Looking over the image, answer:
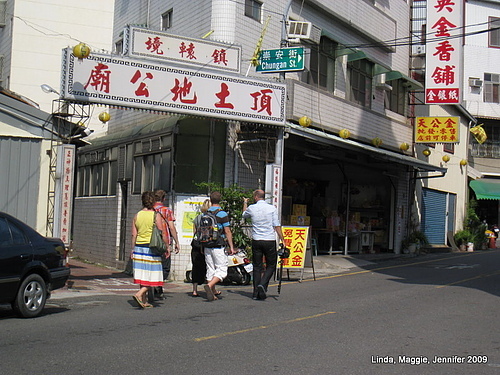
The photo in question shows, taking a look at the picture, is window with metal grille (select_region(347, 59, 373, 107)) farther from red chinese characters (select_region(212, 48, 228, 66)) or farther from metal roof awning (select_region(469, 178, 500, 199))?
metal roof awning (select_region(469, 178, 500, 199))

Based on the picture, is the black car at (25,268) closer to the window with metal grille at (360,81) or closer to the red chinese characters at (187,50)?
the red chinese characters at (187,50)

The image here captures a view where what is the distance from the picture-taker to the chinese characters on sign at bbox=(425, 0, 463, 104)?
20.0 meters

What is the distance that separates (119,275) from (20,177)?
3.80 m

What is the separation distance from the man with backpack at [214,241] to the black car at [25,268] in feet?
8.29

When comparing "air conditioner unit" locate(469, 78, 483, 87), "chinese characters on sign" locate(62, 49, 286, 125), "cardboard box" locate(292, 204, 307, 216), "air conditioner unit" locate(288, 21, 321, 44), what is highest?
"air conditioner unit" locate(469, 78, 483, 87)

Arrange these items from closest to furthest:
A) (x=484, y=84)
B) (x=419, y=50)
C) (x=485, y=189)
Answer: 1. (x=419, y=50)
2. (x=485, y=189)
3. (x=484, y=84)

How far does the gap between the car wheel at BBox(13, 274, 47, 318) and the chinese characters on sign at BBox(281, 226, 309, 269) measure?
21.2 ft

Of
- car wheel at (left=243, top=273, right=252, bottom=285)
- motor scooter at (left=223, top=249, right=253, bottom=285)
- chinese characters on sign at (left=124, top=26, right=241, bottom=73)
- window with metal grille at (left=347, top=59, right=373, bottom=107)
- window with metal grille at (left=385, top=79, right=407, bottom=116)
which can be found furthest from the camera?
window with metal grille at (left=385, top=79, right=407, bottom=116)

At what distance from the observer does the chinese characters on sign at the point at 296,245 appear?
14.1 m

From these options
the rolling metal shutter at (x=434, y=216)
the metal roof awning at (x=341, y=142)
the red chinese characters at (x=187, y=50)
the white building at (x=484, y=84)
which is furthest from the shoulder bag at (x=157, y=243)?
the white building at (x=484, y=84)

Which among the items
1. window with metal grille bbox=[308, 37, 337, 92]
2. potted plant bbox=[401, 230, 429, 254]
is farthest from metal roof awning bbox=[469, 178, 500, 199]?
window with metal grille bbox=[308, 37, 337, 92]

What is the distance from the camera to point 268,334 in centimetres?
772

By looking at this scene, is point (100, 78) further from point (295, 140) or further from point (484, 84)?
point (484, 84)

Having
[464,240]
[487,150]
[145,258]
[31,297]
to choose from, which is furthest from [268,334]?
[487,150]
